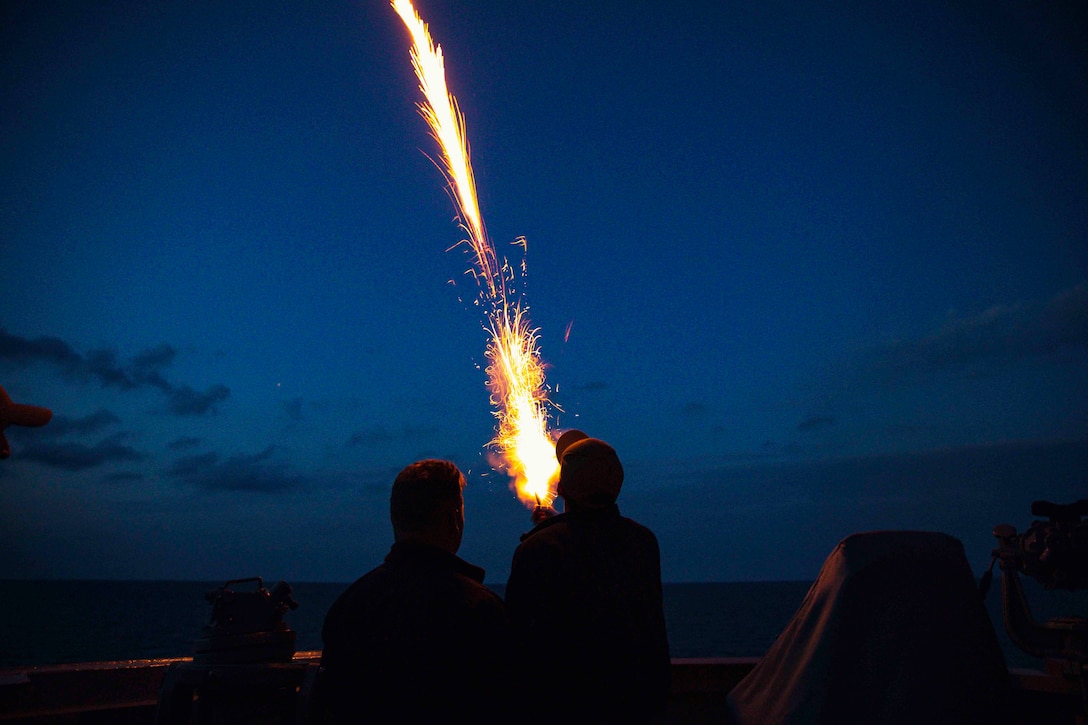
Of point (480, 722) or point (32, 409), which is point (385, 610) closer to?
A: point (480, 722)

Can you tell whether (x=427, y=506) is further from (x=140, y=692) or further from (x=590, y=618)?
(x=140, y=692)

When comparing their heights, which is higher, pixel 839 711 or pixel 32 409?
pixel 32 409

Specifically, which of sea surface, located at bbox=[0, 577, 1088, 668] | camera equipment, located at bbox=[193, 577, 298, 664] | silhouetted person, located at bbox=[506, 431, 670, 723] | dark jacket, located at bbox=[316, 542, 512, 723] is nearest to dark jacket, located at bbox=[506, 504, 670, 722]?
silhouetted person, located at bbox=[506, 431, 670, 723]

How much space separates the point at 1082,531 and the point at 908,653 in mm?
1967

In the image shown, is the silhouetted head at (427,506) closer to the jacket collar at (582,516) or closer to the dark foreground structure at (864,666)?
the jacket collar at (582,516)

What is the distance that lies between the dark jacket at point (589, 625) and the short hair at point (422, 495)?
43 cm

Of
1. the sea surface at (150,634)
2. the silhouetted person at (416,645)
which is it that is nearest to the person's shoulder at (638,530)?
the silhouetted person at (416,645)

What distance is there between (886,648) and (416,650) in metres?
1.70

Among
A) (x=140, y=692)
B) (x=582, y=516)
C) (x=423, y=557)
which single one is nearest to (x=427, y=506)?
(x=423, y=557)

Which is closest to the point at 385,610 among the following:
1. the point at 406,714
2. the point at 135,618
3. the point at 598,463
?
the point at 406,714

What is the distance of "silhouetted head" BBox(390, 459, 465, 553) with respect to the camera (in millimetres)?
3002

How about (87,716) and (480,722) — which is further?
(87,716)

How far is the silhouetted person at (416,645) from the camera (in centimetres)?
271

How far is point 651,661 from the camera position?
320 centimetres
